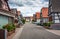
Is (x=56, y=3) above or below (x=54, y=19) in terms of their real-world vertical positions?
above

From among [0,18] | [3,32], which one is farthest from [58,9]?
[3,32]

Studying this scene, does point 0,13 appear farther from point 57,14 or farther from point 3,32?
point 57,14

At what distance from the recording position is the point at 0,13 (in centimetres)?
2528

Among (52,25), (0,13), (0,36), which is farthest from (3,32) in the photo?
(52,25)

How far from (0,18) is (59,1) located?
26471 millimetres

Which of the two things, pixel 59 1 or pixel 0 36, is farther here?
pixel 59 1

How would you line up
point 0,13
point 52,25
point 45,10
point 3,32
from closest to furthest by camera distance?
point 3,32 → point 0,13 → point 52,25 → point 45,10

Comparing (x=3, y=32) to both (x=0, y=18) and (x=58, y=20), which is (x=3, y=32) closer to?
(x=0, y=18)

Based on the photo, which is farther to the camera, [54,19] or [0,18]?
[54,19]

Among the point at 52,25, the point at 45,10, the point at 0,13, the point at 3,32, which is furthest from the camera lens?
the point at 45,10

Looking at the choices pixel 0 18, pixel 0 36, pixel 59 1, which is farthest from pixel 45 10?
pixel 0 36

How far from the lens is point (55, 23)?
47656mm

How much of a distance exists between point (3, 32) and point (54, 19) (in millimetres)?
32514

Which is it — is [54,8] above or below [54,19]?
above
